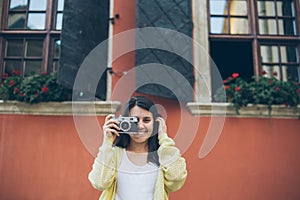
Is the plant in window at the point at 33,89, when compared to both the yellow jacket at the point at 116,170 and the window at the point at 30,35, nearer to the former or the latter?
the window at the point at 30,35

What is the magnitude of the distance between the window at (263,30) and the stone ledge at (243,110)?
0.51 metres

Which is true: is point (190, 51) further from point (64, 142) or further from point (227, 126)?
point (64, 142)

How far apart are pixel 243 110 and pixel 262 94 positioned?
0.24 metres

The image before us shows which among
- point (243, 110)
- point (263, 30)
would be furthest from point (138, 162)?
point (263, 30)

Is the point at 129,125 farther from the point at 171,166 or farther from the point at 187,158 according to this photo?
Answer: the point at 187,158

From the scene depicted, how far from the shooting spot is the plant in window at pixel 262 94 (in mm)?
3465

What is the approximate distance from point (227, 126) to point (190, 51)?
0.83 meters

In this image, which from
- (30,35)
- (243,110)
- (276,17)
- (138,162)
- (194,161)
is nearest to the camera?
(138,162)

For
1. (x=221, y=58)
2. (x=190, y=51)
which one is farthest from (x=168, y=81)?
(x=221, y=58)

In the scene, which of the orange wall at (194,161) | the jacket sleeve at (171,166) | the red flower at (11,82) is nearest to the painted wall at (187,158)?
the orange wall at (194,161)

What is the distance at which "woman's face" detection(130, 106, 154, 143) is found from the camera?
1.91m

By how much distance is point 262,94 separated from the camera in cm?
348

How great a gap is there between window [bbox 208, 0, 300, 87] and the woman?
2.26 metres

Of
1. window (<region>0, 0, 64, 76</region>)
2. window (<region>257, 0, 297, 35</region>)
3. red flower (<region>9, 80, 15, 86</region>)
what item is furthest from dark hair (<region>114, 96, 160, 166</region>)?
window (<region>257, 0, 297, 35</region>)
